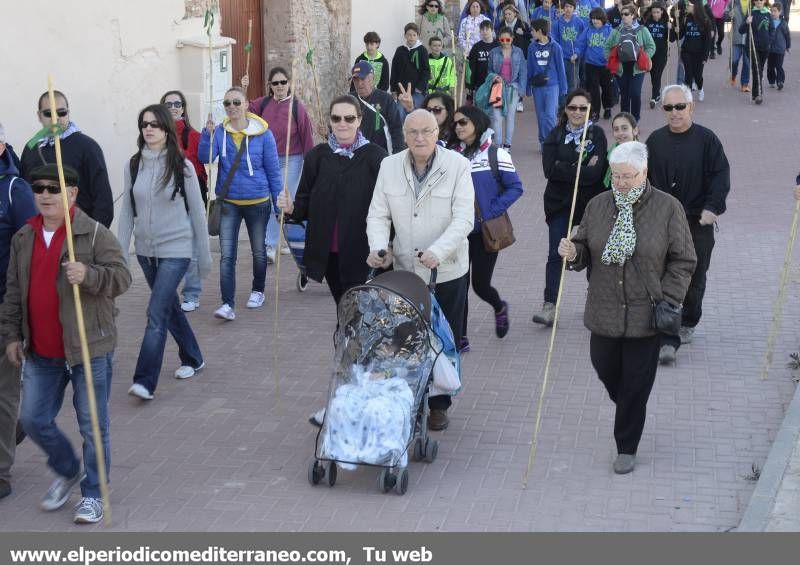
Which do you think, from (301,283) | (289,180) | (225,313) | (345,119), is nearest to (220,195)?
(225,313)

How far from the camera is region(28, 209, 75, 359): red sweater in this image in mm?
6246

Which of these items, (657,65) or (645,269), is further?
(657,65)

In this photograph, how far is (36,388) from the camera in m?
6.39

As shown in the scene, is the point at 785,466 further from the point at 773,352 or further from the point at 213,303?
the point at 213,303

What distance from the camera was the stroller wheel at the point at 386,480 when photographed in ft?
22.1

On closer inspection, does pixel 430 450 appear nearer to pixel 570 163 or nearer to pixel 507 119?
pixel 570 163

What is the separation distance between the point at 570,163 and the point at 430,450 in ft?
10.1

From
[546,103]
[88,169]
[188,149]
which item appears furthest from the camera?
[546,103]

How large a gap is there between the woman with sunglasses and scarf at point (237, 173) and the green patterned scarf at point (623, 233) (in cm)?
413

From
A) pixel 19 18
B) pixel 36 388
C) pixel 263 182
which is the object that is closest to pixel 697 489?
pixel 36 388

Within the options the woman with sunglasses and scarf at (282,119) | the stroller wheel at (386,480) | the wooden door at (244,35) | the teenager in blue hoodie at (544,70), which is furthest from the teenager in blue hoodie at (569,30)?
the stroller wheel at (386,480)

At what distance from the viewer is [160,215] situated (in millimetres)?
8234

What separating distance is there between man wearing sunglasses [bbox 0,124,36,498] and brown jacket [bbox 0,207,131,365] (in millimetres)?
479

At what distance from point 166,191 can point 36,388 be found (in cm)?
212
